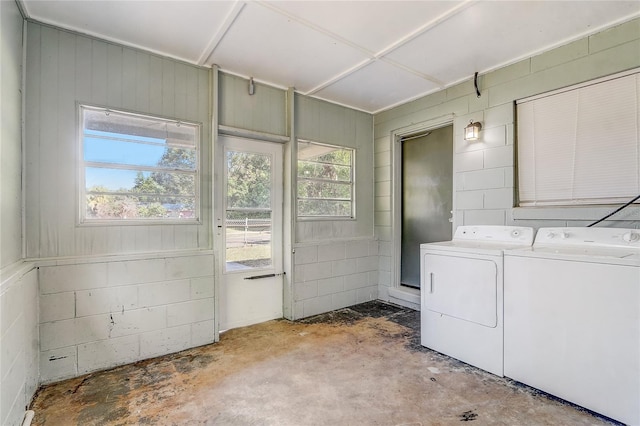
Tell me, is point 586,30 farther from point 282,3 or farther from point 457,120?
point 282,3

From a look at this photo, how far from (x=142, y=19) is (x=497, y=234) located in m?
3.33

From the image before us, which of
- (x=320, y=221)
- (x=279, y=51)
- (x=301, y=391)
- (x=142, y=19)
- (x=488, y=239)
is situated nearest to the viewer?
(x=301, y=391)

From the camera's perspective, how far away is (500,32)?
2.49 m

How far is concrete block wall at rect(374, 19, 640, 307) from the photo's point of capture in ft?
8.09

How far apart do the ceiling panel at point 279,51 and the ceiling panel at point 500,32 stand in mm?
567

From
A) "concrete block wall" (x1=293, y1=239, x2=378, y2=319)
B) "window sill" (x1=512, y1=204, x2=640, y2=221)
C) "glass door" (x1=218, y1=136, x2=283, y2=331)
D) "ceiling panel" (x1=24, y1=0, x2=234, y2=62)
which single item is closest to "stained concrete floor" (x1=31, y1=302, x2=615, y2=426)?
"glass door" (x1=218, y1=136, x2=283, y2=331)

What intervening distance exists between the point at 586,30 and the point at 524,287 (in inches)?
81.5

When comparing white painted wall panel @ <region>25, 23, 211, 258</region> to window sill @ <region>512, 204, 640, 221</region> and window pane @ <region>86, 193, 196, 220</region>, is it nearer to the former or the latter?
window pane @ <region>86, 193, 196, 220</region>

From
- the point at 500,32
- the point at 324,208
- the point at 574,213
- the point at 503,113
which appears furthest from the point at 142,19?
the point at 574,213

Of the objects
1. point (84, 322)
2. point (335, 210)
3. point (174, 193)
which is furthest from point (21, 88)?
point (335, 210)

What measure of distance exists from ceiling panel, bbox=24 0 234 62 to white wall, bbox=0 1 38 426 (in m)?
0.25

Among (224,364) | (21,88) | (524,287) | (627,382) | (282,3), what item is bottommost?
(224,364)

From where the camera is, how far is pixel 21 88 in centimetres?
219

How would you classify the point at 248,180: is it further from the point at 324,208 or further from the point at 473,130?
the point at 473,130
